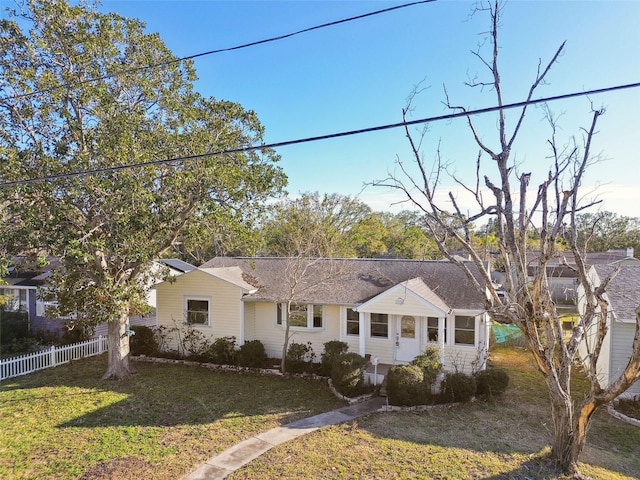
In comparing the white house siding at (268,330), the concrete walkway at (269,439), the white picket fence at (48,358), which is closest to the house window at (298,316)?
the white house siding at (268,330)

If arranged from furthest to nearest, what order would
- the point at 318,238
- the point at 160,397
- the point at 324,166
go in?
1. the point at 318,238
2. the point at 324,166
3. the point at 160,397

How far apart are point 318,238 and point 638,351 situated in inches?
653

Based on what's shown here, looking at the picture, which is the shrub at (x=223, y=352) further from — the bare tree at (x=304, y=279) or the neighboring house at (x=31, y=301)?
the neighboring house at (x=31, y=301)

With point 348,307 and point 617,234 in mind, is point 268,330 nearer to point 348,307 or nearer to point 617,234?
point 348,307

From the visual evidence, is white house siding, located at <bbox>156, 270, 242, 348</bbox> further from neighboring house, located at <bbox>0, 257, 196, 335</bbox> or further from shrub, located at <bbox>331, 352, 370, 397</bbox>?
shrub, located at <bbox>331, 352, 370, 397</bbox>

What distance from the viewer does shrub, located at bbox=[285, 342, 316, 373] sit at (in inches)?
590

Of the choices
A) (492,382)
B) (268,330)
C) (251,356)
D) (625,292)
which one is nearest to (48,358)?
(251,356)

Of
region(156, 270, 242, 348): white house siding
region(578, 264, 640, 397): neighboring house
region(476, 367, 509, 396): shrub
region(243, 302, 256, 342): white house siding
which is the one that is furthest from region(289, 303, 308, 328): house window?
region(578, 264, 640, 397): neighboring house

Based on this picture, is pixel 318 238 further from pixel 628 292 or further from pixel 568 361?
pixel 568 361

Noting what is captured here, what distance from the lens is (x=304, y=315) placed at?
54.5 feet

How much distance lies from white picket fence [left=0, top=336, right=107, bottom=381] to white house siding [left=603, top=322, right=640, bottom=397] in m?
19.7

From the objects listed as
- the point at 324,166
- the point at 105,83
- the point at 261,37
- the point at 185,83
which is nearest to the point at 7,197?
the point at 105,83

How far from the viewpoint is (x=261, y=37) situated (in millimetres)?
6848

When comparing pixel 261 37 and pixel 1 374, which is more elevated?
pixel 261 37
